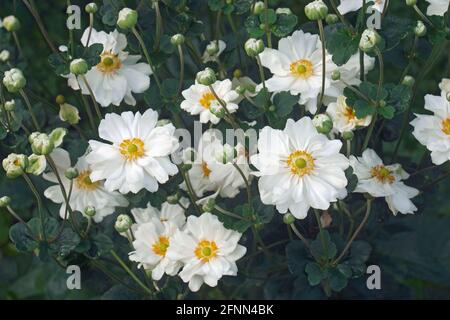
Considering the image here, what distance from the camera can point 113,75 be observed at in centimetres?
119

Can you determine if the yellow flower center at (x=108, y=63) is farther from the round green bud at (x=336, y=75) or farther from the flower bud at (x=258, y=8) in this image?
the round green bud at (x=336, y=75)

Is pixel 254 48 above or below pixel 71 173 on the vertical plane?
above

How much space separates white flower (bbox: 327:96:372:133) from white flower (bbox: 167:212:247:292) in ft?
0.71

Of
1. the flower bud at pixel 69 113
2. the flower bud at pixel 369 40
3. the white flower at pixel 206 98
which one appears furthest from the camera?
the flower bud at pixel 69 113

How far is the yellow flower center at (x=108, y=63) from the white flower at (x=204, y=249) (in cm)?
26

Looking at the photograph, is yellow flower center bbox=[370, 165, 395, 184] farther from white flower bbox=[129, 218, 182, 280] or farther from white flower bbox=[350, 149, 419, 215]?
white flower bbox=[129, 218, 182, 280]

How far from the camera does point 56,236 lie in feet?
3.81

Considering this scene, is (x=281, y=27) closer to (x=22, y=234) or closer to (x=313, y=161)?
(x=313, y=161)

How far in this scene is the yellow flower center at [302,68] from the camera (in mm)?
1127

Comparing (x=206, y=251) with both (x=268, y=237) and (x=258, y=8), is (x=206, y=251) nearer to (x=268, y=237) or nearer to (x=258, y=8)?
(x=268, y=237)

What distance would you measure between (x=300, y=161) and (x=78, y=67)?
1.09 ft

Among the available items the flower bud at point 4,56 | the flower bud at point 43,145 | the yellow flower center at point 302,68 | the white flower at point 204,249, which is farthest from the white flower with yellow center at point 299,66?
the flower bud at point 4,56

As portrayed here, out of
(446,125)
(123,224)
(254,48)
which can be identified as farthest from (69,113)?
(446,125)
